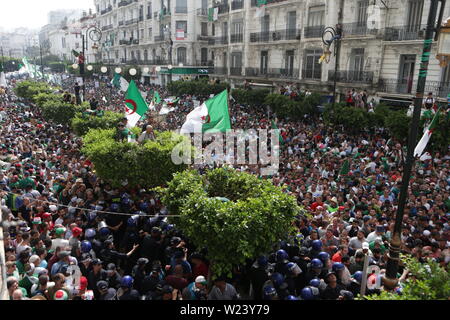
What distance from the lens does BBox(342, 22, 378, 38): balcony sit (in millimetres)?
22639

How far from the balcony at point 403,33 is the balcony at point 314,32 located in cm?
536

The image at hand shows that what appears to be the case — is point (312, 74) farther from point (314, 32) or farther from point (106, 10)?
point (106, 10)

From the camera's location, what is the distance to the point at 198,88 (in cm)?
3219

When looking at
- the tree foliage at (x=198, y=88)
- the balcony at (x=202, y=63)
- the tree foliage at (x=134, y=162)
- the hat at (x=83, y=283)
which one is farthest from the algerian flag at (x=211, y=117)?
the balcony at (x=202, y=63)

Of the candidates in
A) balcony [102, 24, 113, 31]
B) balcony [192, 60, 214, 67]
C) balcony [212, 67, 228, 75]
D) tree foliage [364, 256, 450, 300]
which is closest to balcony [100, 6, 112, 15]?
balcony [102, 24, 113, 31]

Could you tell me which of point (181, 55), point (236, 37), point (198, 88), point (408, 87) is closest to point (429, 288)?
point (408, 87)

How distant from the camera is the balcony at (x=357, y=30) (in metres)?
22.6

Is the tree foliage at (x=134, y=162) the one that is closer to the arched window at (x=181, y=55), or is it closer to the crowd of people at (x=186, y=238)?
the crowd of people at (x=186, y=238)

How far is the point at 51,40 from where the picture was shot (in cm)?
11206

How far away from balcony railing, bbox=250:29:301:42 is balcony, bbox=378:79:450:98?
8.66 m

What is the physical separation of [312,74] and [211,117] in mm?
18312

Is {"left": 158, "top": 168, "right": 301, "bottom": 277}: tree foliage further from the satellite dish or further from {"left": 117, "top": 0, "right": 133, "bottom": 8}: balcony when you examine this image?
{"left": 117, "top": 0, "right": 133, "bottom": 8}: balcony
